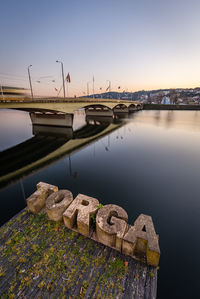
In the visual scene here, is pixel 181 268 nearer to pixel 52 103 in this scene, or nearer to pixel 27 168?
pixel 27 168

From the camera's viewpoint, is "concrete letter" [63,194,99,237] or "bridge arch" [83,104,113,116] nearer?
"concrete letter" [63,194,99,237]

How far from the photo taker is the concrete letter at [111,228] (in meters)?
5.29

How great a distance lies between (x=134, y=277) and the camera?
4.50 m

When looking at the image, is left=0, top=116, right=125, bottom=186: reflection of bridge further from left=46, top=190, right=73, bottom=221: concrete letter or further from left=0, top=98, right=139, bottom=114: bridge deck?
left=46, top=190, right=73, bottom=221: concrete letter

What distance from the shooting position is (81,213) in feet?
20.6

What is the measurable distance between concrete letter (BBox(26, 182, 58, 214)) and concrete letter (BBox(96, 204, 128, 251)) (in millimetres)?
3788

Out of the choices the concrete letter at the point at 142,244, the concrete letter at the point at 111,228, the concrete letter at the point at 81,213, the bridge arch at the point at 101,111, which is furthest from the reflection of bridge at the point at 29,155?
the bridge arch at the point at 101,111

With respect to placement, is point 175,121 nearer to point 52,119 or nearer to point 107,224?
point 52,119

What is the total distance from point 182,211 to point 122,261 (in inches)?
252

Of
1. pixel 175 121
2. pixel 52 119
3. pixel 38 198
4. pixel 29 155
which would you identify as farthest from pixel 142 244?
pixel 175 121

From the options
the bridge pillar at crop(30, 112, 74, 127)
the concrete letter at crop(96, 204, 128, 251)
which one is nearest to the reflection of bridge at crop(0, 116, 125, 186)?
the concrete letter at crop(96, 204, 128, 251)

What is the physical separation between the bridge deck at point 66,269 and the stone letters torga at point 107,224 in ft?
1.14

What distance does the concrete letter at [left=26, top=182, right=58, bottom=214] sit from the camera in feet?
23.7

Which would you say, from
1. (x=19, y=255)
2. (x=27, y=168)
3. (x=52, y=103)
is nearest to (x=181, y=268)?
(x=19, y=255)
